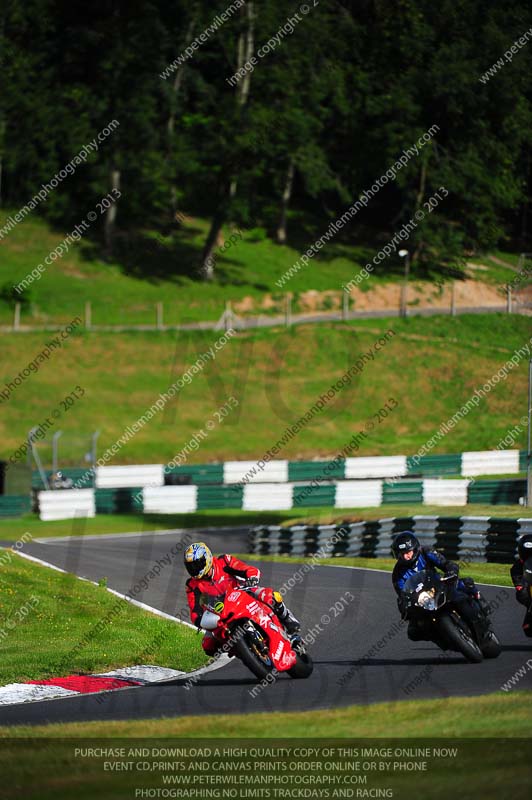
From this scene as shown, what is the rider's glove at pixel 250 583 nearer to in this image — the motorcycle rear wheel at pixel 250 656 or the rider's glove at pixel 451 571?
the motorcycle rear wheel at pixel 250 656

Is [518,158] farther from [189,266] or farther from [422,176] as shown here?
[189,266]

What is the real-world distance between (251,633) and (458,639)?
→ 2.15 meters

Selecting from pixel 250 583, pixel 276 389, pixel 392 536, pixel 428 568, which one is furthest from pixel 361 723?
pixel 276 389

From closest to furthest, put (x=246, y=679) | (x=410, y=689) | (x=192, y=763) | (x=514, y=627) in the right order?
(x=192, y=763)
(x=410, y=689)
(x=246, y=679)
(x=514, y=627)

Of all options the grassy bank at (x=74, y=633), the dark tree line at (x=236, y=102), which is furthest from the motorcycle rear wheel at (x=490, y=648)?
the dark tree line at (x=236, y=102)

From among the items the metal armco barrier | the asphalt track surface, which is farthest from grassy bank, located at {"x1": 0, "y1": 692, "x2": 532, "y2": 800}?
the metal armco barrier

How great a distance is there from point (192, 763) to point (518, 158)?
4566 cm

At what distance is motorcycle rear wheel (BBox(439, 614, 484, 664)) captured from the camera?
1162cm

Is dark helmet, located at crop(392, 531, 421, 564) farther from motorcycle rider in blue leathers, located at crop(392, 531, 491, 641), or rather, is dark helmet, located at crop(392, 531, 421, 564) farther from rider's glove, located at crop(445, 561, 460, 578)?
rider's glove, located at crop(445, 561, 460, 578)

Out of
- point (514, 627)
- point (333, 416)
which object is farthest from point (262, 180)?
point (514, 627)

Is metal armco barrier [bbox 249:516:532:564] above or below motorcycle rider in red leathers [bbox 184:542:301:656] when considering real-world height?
below

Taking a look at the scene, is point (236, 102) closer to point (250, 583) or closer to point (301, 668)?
point (250, 583)

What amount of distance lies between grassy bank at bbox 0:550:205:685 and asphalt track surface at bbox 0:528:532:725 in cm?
94

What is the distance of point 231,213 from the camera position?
63562 millimetres
